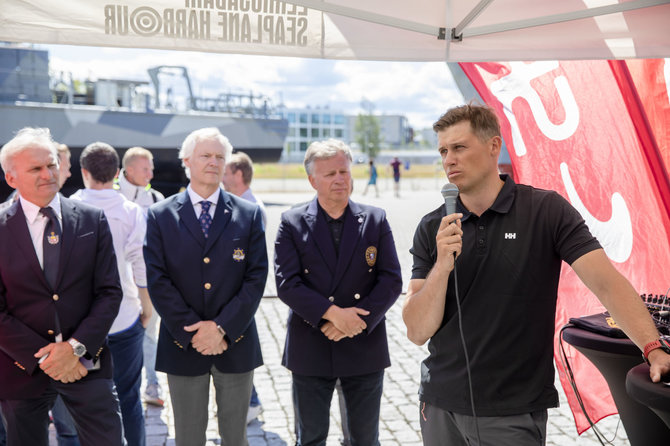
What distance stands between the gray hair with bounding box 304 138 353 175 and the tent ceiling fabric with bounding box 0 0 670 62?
2.11 feet

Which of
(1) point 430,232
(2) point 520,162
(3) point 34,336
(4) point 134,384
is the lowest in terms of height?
(4) point 134,384

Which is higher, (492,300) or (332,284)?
(492,300)

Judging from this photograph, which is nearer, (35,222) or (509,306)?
(509,306)

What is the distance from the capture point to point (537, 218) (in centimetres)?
254

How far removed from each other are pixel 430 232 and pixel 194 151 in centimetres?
180

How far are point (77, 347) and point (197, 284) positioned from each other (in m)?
0.73

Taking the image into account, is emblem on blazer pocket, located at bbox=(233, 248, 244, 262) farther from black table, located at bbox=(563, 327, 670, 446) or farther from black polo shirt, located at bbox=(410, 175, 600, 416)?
black table, located at bbox=(563, 327, 670, 446)

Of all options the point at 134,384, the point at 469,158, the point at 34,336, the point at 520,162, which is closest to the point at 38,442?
the point at 34,336

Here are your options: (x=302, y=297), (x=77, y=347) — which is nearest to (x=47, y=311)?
(x=77, y=347)

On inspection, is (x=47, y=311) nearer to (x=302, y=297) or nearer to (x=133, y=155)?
(x=302, y=297)

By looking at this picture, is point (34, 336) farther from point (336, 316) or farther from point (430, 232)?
point (430, 232)

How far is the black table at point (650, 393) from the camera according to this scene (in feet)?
6.54

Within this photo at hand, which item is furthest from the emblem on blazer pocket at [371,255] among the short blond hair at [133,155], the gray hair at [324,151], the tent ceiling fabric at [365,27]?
the short blond hair at [133,155]

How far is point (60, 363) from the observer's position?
3.24 meters
